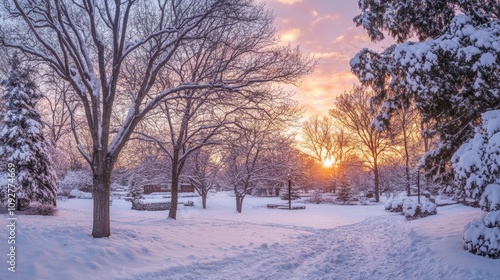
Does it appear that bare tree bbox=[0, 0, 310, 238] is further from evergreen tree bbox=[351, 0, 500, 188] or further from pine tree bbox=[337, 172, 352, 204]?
pine tree bbox=[337, 172, 352, 204]

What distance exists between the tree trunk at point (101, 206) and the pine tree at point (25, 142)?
31.4 feet

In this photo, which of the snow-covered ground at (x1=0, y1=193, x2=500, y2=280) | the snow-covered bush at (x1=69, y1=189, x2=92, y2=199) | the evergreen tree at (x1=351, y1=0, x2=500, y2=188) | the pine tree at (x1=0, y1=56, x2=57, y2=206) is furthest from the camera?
the snow-covered bush at (x1=69, y1=189, x2=92, y2=199)

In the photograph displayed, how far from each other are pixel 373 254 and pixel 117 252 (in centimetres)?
653

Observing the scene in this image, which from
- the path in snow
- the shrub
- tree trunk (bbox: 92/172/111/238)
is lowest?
the path in snow

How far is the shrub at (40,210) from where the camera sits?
47.6ft

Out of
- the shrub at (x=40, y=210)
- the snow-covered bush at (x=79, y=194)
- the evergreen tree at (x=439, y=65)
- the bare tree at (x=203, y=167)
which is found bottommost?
the snow-covered bush at (x=79, y=194)

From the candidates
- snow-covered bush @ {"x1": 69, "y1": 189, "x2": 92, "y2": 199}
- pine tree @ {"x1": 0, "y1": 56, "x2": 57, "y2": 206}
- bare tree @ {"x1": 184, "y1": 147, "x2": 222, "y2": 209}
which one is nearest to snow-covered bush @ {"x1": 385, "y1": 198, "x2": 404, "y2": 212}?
bare tree @ {"x1": 184, "y1": 147, "x2": 222, "y2": 209}

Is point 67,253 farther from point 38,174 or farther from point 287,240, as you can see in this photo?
point 38,174

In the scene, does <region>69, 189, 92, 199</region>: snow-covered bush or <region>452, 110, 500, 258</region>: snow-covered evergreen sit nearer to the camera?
<region>452, 110, 500, 258</region>: snow-covered evergreen

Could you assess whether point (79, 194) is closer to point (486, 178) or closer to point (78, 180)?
point (78, 180)

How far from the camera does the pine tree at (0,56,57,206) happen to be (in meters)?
15.1

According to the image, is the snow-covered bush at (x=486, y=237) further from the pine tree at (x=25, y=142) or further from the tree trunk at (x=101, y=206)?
the pine tree at (x=25, y=142)

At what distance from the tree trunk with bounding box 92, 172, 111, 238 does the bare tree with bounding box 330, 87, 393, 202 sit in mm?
29542

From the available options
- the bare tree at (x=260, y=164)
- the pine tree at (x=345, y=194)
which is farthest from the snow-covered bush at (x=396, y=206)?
the pine tree at (x=345, y=194)
